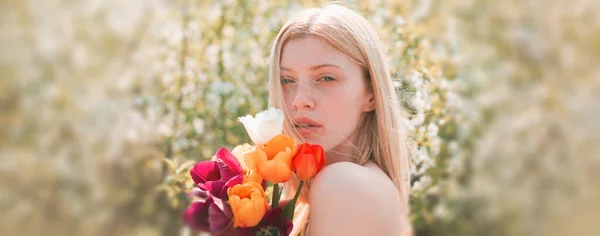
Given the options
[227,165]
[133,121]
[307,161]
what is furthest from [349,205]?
[133,121]

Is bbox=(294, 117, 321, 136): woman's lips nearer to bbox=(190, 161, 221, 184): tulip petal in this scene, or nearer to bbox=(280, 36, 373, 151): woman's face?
bbox=(280, 36, 373, 151): woman's face

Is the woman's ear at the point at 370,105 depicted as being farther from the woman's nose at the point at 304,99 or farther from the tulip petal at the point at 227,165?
the tulip petal at the point at 227,165

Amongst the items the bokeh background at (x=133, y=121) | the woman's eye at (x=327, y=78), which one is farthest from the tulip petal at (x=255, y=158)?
the bokeh background at (x=133, y=121)

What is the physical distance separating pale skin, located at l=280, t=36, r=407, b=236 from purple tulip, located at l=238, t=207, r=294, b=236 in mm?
64

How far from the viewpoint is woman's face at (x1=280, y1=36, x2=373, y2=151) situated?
1.36 m

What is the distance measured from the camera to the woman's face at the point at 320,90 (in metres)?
1.36

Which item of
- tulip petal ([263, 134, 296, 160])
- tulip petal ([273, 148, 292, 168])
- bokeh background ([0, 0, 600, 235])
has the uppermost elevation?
tulip petal ([263, 134, 296, 160])

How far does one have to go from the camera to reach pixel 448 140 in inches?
118

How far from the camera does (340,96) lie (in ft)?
4.54

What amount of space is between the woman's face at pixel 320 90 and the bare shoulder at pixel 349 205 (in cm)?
17

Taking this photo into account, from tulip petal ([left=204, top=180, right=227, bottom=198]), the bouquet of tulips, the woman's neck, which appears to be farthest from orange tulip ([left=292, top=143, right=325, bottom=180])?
the woman's neck

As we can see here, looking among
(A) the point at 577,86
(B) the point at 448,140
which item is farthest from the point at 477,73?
(B) the point at 448,140

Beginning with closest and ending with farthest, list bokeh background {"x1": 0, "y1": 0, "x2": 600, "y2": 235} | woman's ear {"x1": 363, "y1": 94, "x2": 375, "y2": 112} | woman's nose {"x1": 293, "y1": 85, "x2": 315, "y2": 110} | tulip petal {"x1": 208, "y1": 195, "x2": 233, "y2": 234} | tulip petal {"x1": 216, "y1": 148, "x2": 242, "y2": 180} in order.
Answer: tulip petal {"x1": 208, "y1": 195, "x2": 233, "y2": 234}, tulip petal {"x1": 216, "y1": 148, "x2": 242, "y2": 180}, woman's nose {"x1": 293, "y1": 85, "x2": 315, "y2": 110}, woman's ear {"x1": 363, "y1": 94, "x2": 375, "y2": 112}, bokeh background {"x1": 0, "y1": 0, "x2": 600, "y2": 235}

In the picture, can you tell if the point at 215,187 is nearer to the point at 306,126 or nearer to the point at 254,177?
the point at 254,177
